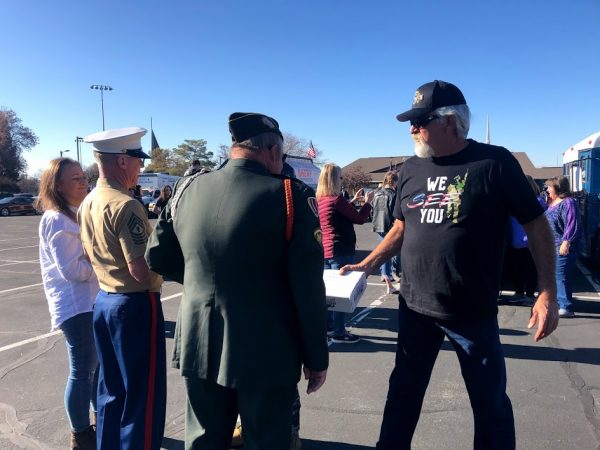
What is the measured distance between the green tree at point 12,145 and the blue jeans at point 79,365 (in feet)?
217

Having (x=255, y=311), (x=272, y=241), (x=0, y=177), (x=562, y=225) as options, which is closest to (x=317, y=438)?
(x=255, y=311)

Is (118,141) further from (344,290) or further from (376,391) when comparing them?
(376,391)

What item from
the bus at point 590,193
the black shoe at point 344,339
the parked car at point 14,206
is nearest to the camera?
the black shoe at point 344,339

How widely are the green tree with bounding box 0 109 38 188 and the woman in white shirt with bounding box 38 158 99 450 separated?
6590cm

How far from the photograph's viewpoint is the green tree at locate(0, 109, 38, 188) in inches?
2276

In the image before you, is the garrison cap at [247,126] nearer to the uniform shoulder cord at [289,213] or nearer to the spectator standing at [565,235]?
the uniform shoulder cord at [289,213]

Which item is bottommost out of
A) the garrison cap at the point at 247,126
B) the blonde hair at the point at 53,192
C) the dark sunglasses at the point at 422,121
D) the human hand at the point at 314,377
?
the human hand at the point at 314,377

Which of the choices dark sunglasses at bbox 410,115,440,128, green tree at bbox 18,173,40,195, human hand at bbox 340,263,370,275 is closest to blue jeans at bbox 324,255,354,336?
human hand at bbox 340,263,370,275

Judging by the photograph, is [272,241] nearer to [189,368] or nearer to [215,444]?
[189,368]

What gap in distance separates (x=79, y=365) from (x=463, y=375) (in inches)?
90.6

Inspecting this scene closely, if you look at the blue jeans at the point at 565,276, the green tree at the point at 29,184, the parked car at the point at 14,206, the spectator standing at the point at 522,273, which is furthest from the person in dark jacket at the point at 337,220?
the green tree at the point at 29,184

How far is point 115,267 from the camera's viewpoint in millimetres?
2414

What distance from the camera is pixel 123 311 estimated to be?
7.76 ft

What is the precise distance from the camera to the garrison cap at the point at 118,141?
2510 mm
